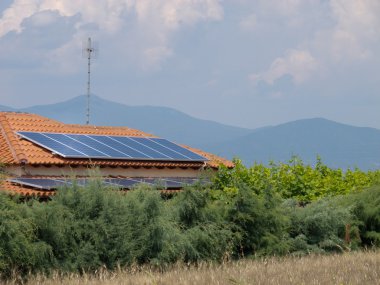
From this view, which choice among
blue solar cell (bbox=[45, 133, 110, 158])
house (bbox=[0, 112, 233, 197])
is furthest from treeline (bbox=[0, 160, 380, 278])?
blue solar cell (bbox=[45, 133, 110, 158])

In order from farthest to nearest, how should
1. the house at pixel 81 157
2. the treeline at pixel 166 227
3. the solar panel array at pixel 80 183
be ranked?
the house at pixel 81 157
the solar panel array at pixel 80 183
the treeline at pixel 166 227

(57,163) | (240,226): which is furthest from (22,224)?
(57,163)

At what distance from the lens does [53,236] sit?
16984mm

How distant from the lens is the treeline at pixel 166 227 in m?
16.6

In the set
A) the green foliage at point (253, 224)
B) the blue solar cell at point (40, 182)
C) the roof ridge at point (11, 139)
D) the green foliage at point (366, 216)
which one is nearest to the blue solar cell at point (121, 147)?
the roof ridge at point (11, 139)

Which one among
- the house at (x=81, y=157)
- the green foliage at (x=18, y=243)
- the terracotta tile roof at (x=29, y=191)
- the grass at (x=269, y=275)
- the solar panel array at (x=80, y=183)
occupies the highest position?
the house at (x=81, y=157)

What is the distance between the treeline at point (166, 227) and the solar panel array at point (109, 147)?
5.24m

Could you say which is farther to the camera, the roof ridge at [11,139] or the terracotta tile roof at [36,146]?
the terracotta tile roof at [36,146]

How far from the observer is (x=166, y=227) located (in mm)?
18547

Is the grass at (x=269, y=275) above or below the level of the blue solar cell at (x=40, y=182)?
below

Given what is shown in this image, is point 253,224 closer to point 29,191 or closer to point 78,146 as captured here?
point 29,191

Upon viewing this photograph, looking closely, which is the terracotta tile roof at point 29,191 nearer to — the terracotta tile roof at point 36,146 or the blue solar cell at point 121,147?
the terracotta tile roof at point 36,146

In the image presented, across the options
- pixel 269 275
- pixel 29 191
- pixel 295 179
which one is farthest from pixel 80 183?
pixel 295 179

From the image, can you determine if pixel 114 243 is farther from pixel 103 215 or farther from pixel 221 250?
pixel 221 250
